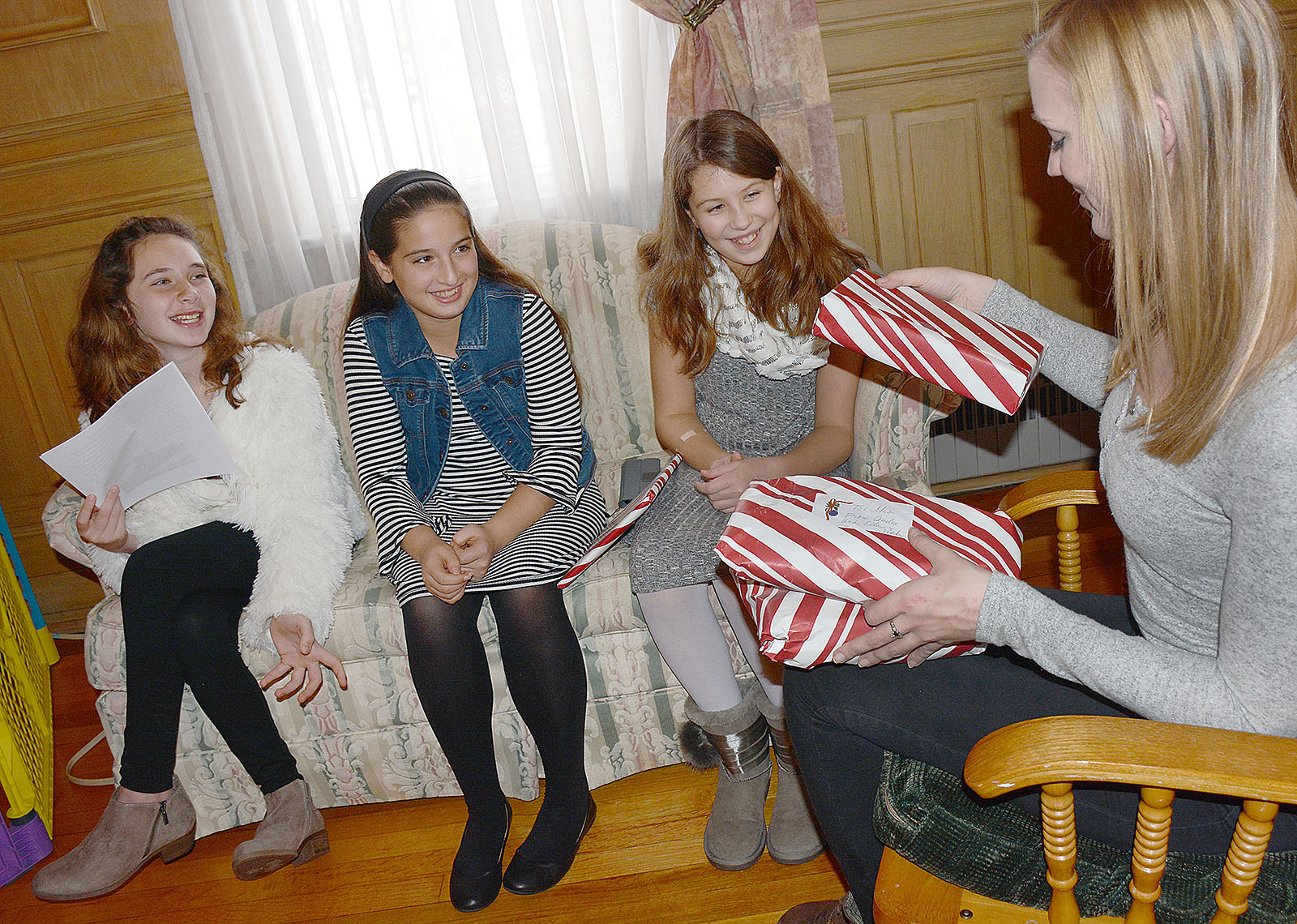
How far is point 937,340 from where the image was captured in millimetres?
1224

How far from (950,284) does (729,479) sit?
51cm

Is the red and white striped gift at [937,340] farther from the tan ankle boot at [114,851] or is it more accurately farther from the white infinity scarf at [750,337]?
the tan ankle boot at [114,851]

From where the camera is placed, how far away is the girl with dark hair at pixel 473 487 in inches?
64.1

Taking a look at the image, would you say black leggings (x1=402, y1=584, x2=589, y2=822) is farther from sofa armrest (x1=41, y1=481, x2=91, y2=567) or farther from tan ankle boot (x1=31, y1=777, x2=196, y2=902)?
sofa armrest (x1=41, y1=481, x2=91, y2=567)

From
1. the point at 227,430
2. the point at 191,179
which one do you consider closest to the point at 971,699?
the point at 227,430

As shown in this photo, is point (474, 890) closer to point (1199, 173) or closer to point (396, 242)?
point (396, 242)

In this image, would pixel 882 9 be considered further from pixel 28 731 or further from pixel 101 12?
pixel 28 731

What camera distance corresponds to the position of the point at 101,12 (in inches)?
99.3

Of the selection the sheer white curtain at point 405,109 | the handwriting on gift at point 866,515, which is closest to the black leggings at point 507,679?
the handwriting on gift at point 866,515

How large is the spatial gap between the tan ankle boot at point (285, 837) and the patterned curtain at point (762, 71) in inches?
73.1

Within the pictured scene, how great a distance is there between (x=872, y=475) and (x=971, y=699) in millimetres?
823

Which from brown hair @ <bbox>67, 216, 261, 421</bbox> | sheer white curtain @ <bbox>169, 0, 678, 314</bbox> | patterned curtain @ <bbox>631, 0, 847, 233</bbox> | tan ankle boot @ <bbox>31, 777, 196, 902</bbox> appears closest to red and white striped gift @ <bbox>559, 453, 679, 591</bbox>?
brown hair @ <bbox>67, 216, 261, 421</bbox>

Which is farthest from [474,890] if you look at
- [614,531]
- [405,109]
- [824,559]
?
[405,109]

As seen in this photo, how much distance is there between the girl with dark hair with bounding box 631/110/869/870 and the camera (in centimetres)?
164
